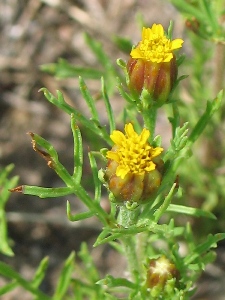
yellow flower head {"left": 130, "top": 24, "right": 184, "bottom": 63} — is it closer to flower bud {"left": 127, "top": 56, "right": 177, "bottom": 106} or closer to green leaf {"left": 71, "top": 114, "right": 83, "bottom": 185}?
flower bud {"left": 127, "top": 56, "right": 177, "bottom": 106}

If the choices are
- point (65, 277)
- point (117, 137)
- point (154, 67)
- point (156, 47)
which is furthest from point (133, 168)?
point (65, 277)

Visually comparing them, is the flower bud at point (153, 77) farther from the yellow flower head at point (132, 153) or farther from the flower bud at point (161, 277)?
the flower bud at point (161, 277)

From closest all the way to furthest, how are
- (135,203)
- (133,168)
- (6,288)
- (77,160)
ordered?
(133,168) < (135,203) < (77,160) < (6,288)

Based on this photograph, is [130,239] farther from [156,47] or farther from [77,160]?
[156,47]

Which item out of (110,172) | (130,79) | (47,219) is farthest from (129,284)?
(47,219)

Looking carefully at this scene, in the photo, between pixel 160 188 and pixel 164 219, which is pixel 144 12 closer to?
pixel 164 219

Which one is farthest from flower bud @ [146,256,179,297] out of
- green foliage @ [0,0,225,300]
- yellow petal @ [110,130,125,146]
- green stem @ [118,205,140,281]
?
yellow petal @ [110,130,125,146]

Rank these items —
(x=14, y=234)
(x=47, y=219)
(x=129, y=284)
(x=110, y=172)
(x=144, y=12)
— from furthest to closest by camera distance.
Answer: (x=144, y=12)
(x=14, y=234)
(x=47, y=219)
(x=129, y=284)
(x=110, y=172)
